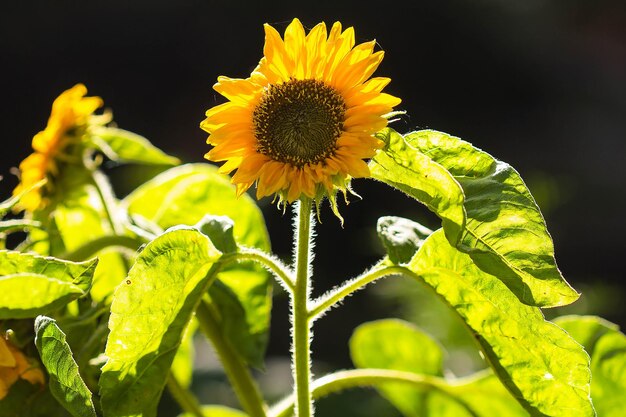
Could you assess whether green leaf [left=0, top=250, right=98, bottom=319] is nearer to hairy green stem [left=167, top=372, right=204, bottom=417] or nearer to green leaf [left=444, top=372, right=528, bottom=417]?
hairy green stem [left=167, top=372, right=204, bottom=417]

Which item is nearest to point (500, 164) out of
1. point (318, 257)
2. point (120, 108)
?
point (318, 257)

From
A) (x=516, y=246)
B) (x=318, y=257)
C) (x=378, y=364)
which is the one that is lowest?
(x=318, y=257)

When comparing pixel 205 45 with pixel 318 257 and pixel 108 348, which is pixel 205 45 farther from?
pixel 108 348

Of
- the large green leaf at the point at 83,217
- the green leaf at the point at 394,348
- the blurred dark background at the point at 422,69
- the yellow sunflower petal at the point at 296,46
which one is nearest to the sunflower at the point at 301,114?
the yellow sunflower petal at the point at 296,46

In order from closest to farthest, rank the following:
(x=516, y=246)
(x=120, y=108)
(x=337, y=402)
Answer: (x=516, y=246)
(x=337, y=402)
(x=120, y=108)

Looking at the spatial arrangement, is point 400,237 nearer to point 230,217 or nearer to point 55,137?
point 230,217

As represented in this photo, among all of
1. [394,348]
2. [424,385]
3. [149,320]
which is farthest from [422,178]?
[394,348]
